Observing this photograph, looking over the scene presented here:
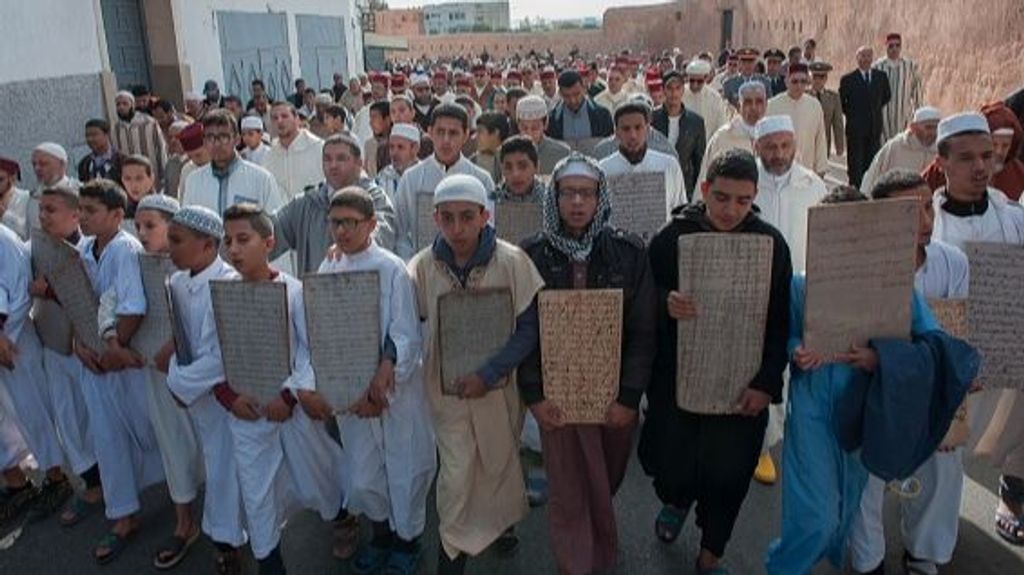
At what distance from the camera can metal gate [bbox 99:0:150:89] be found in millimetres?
11766

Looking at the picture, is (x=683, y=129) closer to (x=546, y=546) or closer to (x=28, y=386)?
(x=546, y=546)

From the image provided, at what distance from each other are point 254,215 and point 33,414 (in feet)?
6.25

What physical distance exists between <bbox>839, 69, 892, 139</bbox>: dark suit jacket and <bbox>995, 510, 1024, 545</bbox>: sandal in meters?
7.34

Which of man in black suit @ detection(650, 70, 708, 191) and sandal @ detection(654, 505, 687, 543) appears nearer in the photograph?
sandal @ detection(654, 505, 687, 543)

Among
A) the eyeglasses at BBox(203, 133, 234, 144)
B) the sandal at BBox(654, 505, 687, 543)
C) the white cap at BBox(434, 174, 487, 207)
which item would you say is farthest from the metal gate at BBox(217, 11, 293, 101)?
the sandal at BBox(654, 505, 687, 543)

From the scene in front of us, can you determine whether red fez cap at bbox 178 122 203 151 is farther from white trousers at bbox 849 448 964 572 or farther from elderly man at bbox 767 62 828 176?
elderly man at bbox 767 62 828 176

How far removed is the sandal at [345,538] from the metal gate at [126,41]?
32.4 feet

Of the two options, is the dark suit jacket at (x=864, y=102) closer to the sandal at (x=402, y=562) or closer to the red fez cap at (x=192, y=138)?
the red fez cap at (x=192, y=138)

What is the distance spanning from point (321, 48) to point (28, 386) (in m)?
17.9

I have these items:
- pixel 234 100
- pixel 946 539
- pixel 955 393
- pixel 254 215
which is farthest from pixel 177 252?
pixel 234 100

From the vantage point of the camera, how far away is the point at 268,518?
132 inches

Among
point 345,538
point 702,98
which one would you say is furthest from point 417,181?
point 702,98

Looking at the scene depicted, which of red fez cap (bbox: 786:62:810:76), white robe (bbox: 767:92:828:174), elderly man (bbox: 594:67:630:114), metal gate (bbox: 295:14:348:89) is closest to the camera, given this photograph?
white robe (bbox: 767:92:828:174)

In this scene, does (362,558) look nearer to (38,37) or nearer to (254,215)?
(254,215)
